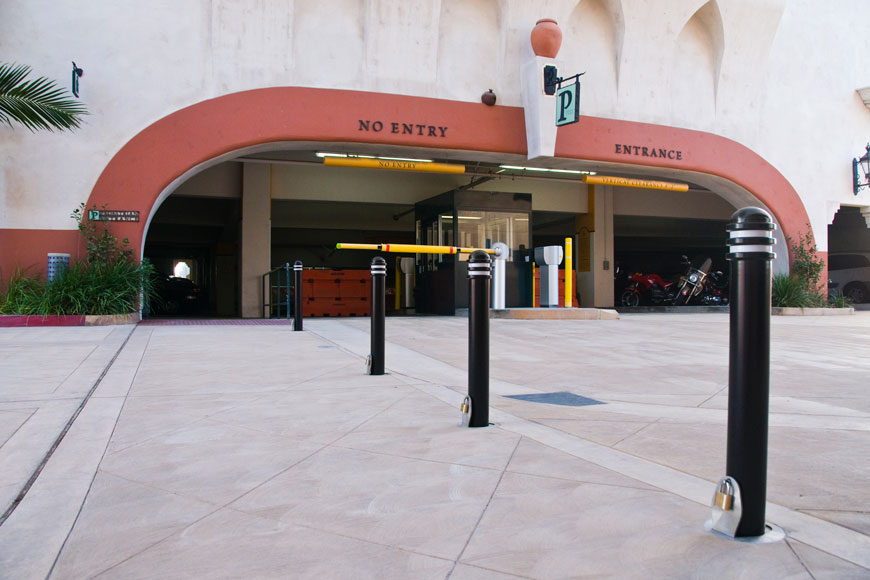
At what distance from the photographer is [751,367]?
6.54 ft

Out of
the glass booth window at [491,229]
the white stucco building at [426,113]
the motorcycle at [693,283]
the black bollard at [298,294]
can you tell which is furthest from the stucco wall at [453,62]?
the black bollard at [298,294]

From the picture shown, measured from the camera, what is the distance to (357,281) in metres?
19.1

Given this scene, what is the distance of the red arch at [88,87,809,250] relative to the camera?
40.0 feet

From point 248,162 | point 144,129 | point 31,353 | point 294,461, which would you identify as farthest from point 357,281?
point 294,461

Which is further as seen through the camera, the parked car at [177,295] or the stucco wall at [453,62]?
the parked car at [177,295]

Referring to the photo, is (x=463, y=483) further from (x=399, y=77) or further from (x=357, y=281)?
(x=357, y=281)

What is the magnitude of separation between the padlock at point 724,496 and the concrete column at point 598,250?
66.2ft

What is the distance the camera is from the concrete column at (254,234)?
57.4 feet

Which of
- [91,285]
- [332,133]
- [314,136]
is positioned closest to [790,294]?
[332,133]

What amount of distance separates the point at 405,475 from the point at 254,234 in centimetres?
1583

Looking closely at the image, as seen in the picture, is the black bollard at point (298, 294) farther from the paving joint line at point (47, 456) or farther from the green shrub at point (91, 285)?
the paving joint line at point (47, 456)

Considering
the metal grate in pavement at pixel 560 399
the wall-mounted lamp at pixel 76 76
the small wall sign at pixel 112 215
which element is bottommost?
the metal grate in pavement at pixel 560 399

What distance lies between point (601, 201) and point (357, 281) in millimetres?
8857

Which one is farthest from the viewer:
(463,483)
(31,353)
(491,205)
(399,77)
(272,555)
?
(491,205)
